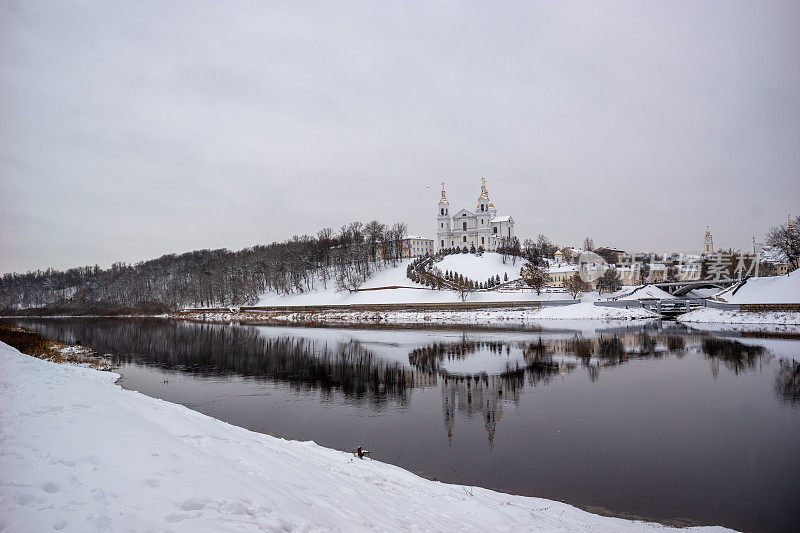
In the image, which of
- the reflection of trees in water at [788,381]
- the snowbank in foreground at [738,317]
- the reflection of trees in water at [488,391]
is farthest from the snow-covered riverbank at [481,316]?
the reflection of trees in water at [788,381]

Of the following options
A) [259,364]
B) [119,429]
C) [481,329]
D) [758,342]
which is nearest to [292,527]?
[119,429]

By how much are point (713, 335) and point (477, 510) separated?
43581mm

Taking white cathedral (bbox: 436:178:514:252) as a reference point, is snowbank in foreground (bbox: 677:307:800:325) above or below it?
below

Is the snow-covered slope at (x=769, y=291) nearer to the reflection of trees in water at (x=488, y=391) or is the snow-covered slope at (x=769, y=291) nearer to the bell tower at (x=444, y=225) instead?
the reflection of trees in water at (x=488, y=391)

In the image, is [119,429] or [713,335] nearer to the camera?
[119,429]

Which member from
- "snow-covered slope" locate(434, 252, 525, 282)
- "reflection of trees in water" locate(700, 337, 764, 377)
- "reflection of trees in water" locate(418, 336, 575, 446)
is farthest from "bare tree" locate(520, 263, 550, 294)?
"reflection of trees in water" locate(418, 336, 575, 446)

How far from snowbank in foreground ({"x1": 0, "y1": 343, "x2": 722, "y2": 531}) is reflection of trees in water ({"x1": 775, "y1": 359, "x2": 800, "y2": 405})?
622 inches

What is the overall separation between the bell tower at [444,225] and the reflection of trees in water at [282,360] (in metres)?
97.0

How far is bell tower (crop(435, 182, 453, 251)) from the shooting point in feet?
465

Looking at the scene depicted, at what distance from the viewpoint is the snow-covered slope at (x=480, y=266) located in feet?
318

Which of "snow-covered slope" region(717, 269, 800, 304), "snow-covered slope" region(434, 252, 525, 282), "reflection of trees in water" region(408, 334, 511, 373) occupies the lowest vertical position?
"reflection of trees in water" region(408, 334, 511, 373)

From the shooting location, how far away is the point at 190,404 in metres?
19.9

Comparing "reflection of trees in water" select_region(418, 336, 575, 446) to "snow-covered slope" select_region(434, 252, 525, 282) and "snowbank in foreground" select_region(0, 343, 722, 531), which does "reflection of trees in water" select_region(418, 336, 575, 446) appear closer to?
"snowbank in foreground" select_region(0, 343, 722, 531)

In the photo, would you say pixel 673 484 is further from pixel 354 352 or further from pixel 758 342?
pixel 758 342
